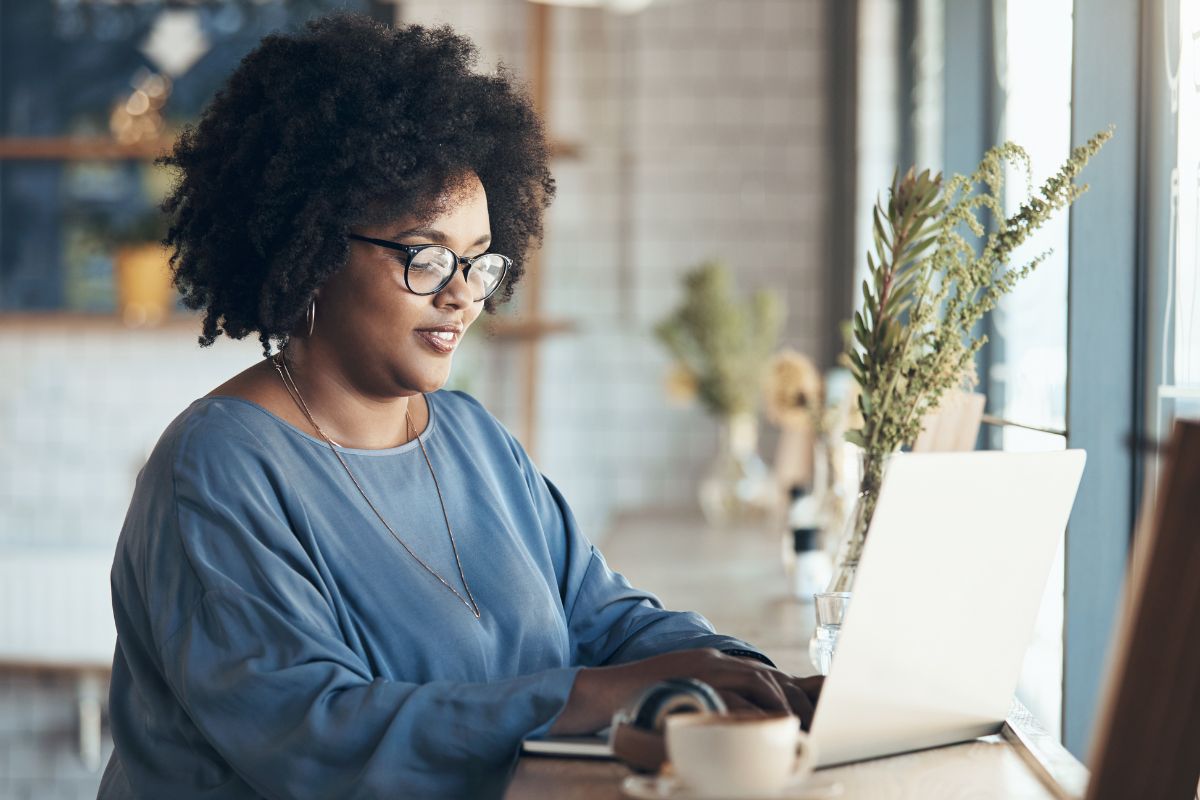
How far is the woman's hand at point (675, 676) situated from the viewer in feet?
3.67

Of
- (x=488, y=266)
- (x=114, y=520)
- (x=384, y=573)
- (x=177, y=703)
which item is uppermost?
(x=488, y=266)

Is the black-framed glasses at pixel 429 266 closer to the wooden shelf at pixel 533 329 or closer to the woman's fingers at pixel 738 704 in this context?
the woman's fingers at pixel 738 704

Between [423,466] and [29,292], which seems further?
[29,292]

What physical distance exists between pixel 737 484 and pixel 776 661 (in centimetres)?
196

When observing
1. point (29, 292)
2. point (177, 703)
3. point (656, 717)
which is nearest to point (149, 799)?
point (177, 703)

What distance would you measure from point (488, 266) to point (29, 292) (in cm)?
343

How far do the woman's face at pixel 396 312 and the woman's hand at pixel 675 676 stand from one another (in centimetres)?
45

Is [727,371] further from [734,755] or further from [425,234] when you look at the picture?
[734,755]

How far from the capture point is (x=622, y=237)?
434cm

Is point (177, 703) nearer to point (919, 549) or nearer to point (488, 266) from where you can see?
point (488, 266)

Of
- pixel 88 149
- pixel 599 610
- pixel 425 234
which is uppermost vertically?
pixel 88 149

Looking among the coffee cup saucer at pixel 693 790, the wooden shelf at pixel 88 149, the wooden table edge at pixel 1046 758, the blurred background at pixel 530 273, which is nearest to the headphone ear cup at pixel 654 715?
the coffee cup saucer at pixel 693 790

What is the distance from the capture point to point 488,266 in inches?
58.7

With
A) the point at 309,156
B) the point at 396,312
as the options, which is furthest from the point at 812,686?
the point at 309,156
